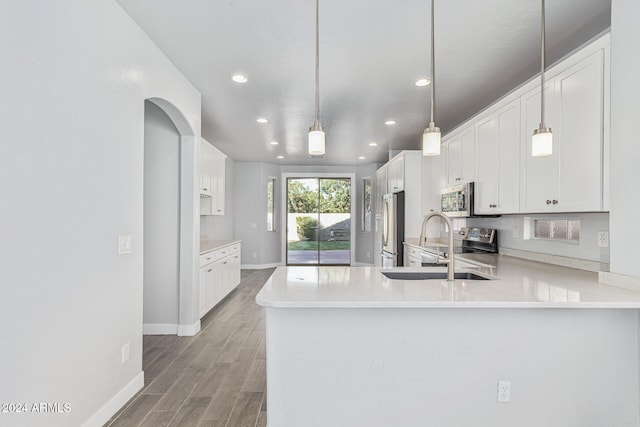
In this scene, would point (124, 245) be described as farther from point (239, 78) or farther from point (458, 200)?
point (458, 200)

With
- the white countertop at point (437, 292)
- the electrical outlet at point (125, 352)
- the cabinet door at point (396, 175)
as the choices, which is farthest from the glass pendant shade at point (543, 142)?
the cabinet door at point (396, 175)

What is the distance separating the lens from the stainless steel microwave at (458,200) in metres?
3.29

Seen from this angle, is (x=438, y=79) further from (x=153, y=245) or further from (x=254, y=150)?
(x=254, y=150)

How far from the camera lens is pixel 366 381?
1.64m

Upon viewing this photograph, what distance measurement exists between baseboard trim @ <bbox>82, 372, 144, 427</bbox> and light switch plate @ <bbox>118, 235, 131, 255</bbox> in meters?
0.92

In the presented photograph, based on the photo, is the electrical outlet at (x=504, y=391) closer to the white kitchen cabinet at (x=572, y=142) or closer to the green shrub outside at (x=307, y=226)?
the white kitchen cabinet at (x=572, y=142)

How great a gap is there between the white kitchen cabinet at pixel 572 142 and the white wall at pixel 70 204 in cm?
288

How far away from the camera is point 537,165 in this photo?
7.69ft

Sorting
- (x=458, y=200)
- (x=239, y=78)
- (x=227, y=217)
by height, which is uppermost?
(x=239, y=78)

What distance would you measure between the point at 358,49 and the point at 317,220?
5685mm

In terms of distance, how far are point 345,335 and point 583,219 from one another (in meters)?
2.04

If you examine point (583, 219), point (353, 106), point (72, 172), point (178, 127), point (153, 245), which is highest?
point (353, 106)

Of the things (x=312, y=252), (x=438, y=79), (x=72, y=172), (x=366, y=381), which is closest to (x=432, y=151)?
(x=366, y=381)

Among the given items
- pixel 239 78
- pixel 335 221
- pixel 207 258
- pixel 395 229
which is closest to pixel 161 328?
pixel 207 258
